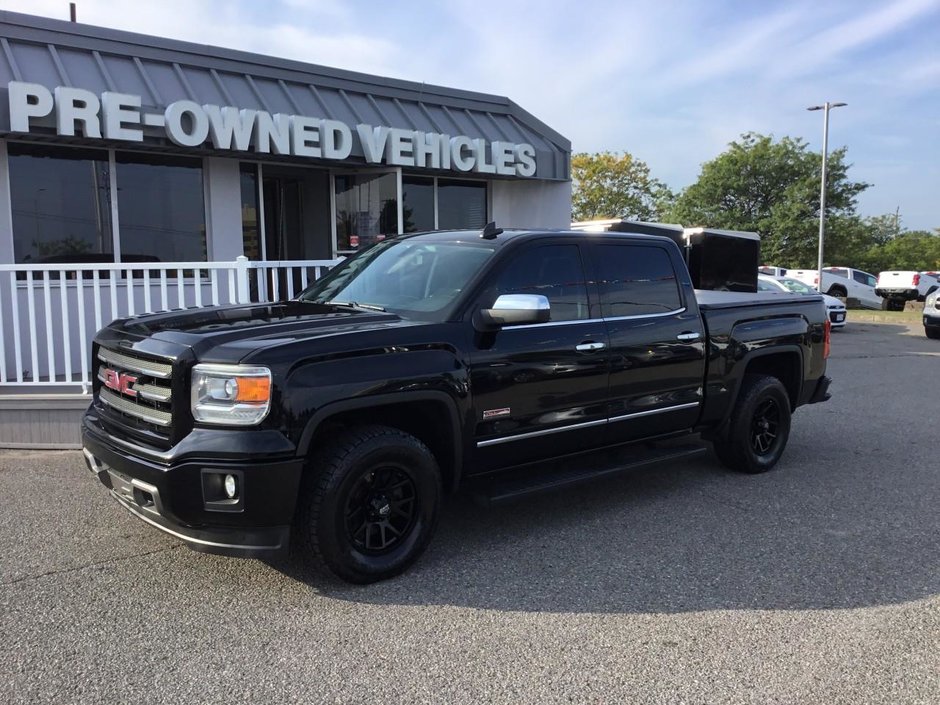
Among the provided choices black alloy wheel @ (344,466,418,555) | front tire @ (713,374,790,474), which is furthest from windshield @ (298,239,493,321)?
front tire @ (713,374,790,474)

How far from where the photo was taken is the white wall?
43.6 ft

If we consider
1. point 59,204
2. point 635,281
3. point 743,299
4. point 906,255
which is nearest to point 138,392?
point 635,281

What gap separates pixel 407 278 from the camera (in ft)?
15.7

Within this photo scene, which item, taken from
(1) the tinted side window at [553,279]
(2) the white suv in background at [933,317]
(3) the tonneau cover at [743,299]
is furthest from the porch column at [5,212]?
(2) the white suv in background at [933,317]

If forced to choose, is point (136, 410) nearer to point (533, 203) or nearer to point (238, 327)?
point (238, 327)

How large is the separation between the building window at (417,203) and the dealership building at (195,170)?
2 cm

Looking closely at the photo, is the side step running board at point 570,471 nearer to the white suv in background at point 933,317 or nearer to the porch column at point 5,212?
the porch column at point 5,212

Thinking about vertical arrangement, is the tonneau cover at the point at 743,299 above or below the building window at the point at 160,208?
below

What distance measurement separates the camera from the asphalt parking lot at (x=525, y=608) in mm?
3068

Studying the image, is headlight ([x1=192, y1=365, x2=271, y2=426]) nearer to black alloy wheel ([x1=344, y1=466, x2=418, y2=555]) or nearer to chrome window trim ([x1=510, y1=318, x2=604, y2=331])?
black alloy wheel ([x1=344, y1=466, x2=418, y2=555])

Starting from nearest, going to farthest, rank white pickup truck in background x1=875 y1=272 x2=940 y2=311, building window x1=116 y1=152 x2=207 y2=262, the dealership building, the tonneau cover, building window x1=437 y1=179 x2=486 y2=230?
the tonneau cover, the dealership building, building window x1=116 y1=152 x2=207 y2=262, building window x1=437 y1=179 x2=486 y2=230, white pickup truck in background x1=875 y1=272 x2=940 y2=311

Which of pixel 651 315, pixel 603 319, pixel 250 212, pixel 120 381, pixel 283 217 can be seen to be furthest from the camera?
pixel 283 217

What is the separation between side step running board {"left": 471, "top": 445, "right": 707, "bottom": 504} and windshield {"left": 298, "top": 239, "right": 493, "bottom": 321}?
3.40ft

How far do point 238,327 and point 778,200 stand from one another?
41.6 meters
